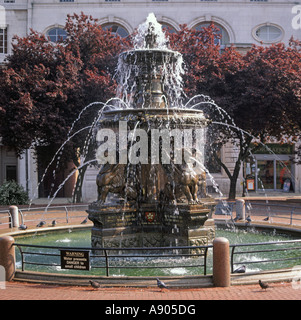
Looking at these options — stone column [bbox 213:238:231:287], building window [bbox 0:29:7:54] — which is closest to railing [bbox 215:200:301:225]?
stone column [bbox 213:238:231:287]

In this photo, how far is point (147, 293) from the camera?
367 inches

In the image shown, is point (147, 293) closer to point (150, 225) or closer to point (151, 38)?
point (150, 225)

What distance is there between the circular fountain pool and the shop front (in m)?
25.1

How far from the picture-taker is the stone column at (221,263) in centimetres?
962

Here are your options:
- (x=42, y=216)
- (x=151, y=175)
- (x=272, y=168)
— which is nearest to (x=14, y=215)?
(x=42, y=216)

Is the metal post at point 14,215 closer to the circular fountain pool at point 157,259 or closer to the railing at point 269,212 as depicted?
the circular fountain pool at point 157,259

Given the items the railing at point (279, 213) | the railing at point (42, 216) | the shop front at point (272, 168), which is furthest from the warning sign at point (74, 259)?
the shop front at point (272, 168)

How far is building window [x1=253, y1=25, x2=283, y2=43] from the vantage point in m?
41.4

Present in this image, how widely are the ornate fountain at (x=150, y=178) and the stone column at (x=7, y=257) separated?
354 centimetres

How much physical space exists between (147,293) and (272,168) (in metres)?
35.4

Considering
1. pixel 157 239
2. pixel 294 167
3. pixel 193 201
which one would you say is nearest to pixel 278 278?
pixel 193 201

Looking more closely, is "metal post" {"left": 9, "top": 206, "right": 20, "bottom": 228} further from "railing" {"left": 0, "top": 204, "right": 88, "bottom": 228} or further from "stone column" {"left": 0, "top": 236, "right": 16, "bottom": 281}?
"stone column" {"left": 0, "top": 236, "right": 16, "bottom": 281}
